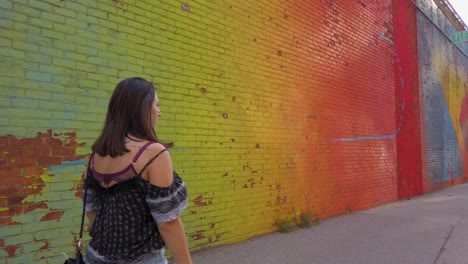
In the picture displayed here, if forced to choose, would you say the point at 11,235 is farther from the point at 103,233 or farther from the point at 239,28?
the point at 239,28

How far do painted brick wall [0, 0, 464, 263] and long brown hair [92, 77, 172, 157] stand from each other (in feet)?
6.28

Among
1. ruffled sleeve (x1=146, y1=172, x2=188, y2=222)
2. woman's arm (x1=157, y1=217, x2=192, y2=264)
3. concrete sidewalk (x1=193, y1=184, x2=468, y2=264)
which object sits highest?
ruffled sleeve (x1=146, y1=172, x2=188, y2=222)

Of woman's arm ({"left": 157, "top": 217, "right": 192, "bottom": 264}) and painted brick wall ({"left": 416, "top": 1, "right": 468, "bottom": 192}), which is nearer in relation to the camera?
woman's arm ({"left": 157, "top": 217, "right": 192, "bottom": 264})

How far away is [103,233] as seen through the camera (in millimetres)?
1742

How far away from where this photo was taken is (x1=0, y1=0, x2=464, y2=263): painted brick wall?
339cm

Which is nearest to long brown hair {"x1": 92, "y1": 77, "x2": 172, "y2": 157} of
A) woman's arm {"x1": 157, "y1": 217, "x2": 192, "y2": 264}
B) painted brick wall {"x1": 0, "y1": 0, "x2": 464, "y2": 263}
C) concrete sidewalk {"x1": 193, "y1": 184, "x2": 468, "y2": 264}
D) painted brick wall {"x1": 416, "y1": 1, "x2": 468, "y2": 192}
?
woman's arm {"x1": 157, "y1": 217, "x2": 192, "y2": 264}

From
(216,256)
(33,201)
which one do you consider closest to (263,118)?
(216,256)

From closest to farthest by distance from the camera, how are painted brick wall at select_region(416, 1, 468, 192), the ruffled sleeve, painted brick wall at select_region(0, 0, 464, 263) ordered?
the ruffled sleeve → painted brick wall at select_region(0, 0, 464, 263) → painted brick wall at select_region(416, 1, 468, 192)

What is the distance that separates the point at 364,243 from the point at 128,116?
5128 millimetres

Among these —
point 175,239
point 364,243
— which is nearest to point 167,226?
point 175,239

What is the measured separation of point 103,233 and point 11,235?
195 cm

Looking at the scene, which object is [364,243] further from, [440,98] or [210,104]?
[440,98]

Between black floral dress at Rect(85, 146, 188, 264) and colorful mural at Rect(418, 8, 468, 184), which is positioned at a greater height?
colorful mural at Rect(418, 8, 468, 184)

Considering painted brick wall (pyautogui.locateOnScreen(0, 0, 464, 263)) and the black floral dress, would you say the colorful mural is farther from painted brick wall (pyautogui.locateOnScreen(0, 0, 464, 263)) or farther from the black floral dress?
the black floral dress
